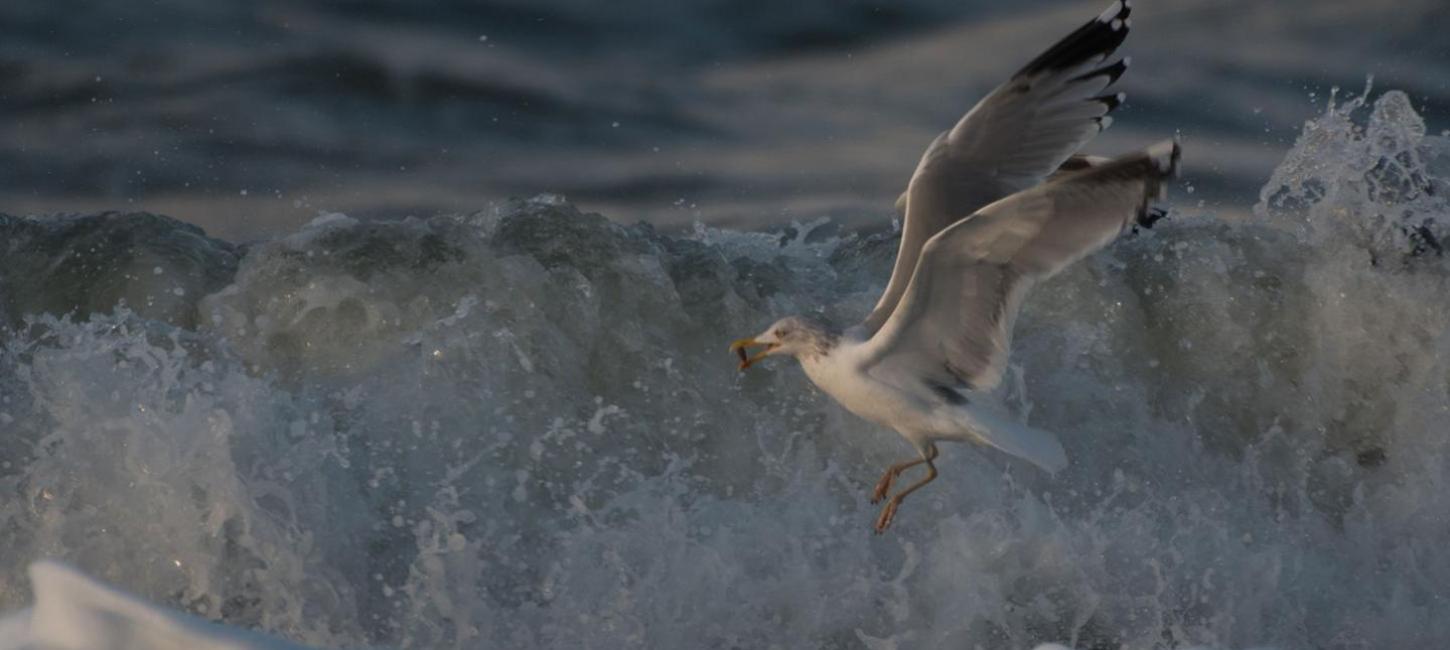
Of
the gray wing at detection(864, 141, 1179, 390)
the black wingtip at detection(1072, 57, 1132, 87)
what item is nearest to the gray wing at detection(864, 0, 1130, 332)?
the black wingtip at detection(1072, 57, 1132, 87)

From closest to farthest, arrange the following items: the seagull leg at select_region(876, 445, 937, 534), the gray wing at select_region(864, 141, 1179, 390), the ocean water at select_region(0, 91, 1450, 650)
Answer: the gray wing at select_region(864, 141, 1179, 390)
the seagull leg at select_region(876, 445, 937, 534)
the ocean water at select_region(0, 91, 1450, 650)

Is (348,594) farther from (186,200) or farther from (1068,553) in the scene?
(186,200)

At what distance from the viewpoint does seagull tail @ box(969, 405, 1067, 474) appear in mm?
3674

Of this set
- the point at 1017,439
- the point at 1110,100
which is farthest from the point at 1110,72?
the point at 1017,439

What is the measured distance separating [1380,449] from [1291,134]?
2.38 metres

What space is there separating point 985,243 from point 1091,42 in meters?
0.41

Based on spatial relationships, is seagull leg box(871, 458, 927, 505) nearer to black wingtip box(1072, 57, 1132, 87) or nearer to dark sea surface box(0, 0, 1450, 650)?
dark sea surface box(0, 0, 1450, 650)

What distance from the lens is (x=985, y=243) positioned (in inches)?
134

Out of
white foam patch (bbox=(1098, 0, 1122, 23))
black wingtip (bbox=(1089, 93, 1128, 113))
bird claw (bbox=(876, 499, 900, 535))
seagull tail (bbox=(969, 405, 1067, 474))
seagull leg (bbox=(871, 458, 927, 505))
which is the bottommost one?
bird claw (bbox=(876, 499, 900, 535))

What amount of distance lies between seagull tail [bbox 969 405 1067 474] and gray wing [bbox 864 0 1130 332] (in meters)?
0.28

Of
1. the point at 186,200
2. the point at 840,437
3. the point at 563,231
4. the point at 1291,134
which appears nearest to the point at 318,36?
the point at 186,200

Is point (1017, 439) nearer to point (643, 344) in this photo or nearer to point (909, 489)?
point (909, 489)

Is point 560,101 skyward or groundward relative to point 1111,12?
groundward

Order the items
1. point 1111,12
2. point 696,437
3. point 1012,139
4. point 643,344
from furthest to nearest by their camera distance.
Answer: point 643,344, point 696,437, point 1012,139, point 1111,12
